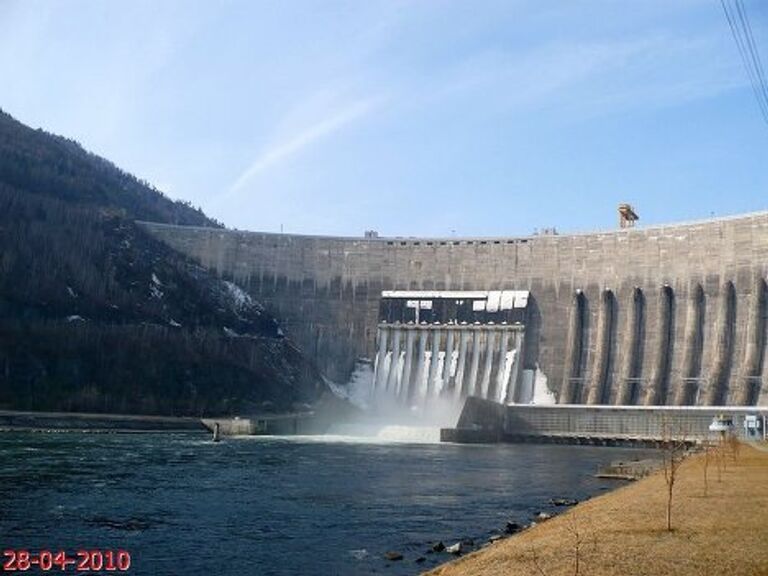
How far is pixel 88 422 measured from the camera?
67.5 metres

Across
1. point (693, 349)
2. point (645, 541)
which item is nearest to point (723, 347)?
point (693, 349)

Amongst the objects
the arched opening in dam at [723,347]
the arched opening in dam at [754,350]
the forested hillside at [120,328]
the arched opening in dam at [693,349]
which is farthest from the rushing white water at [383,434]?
the arched opening in dam at [754,350]

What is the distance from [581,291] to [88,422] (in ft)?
145

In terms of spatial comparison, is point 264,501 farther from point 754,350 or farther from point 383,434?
point 754,350

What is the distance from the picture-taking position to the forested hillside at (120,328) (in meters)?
76.8

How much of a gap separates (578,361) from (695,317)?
11.5m

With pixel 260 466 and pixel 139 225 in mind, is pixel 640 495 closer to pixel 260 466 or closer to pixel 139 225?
pixel 260 466

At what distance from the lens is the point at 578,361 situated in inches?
3091

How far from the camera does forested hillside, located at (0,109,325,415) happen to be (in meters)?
76.8

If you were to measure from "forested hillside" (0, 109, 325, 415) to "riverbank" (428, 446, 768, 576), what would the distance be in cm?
6043

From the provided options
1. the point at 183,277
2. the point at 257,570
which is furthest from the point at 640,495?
the point at 183,277

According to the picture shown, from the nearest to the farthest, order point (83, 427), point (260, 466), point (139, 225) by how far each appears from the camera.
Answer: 1. point (260, 466)
2. point (83, 427)
3. point (139, 225)
